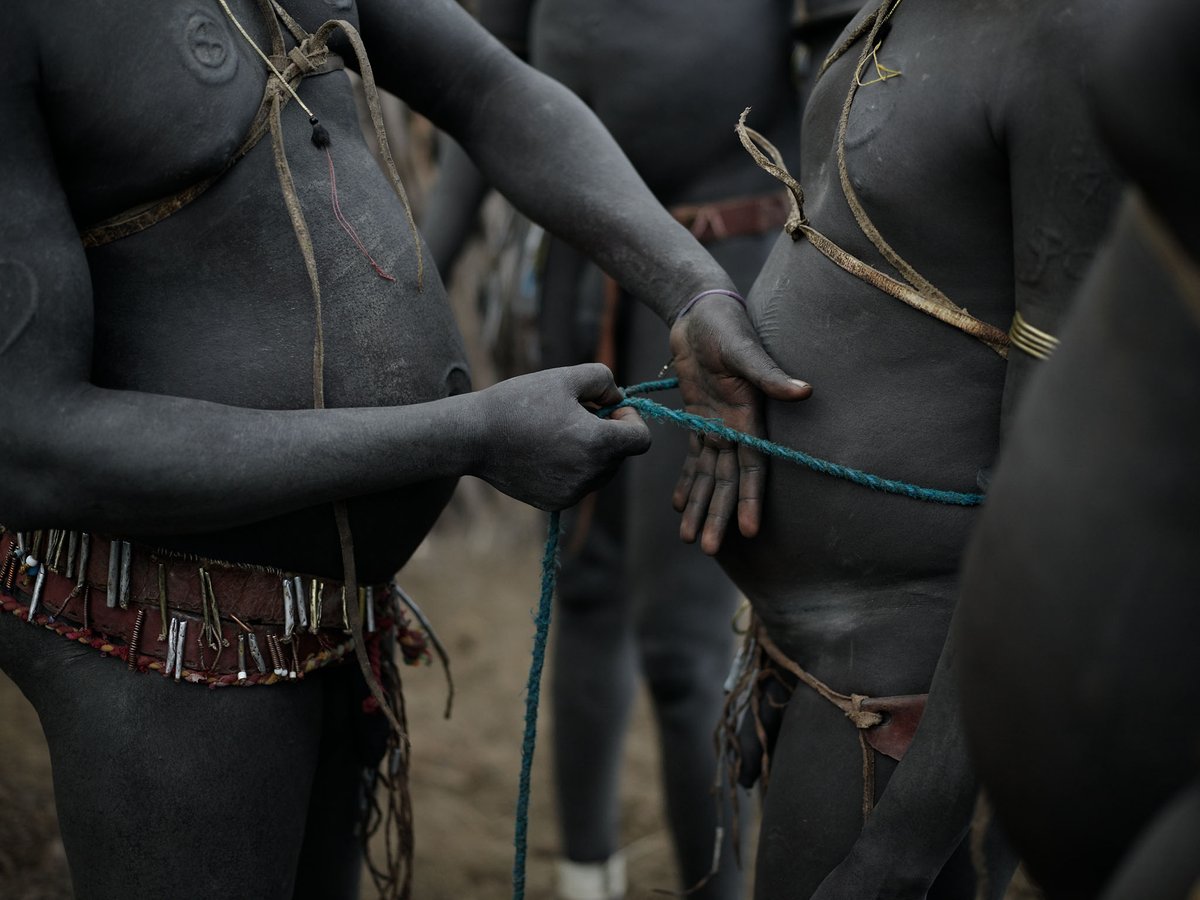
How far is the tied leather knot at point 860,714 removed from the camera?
1472mm

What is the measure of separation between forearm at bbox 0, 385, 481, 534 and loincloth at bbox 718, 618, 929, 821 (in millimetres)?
574

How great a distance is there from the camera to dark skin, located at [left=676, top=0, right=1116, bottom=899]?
1.25 meters

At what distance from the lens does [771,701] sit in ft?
5.53

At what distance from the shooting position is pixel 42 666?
1468mm

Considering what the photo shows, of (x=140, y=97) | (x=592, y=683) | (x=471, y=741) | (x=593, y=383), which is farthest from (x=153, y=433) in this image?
(x=471, y=741)

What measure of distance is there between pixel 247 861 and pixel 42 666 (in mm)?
345

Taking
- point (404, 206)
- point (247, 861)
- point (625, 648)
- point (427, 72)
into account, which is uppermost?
point (427, 72)

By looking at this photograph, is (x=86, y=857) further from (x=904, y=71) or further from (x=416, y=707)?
(x=416, y=707)

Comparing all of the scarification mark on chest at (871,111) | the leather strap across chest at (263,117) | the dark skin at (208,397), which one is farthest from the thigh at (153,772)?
the scarification mark on chest at (871,111)

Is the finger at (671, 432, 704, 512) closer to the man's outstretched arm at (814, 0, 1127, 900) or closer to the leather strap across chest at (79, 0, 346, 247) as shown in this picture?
the man's outstretched arm at (814, 0, 1127, 900)

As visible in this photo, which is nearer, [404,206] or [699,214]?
[404,206]

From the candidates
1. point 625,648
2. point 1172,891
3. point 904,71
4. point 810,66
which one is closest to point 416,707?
point 625,648

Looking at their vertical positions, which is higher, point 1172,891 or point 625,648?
point 1172,891

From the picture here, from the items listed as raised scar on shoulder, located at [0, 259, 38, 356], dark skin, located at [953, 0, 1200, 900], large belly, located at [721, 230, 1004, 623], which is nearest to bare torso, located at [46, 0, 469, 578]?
raised scar on shoulder, located at [0, 259, 38, 356]
